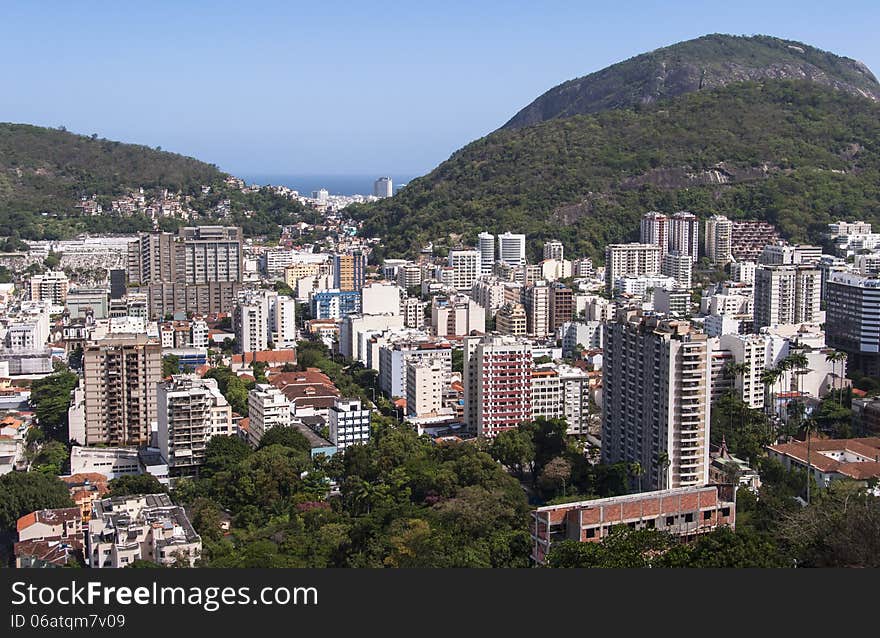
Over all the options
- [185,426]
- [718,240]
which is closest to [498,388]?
[185,426]

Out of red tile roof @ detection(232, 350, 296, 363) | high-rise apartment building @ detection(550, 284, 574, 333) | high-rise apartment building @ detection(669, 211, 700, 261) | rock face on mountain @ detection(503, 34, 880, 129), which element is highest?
rock face on mountain @ detection(503, 34, 880, 129)

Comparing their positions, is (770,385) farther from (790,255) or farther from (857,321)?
(790,255)

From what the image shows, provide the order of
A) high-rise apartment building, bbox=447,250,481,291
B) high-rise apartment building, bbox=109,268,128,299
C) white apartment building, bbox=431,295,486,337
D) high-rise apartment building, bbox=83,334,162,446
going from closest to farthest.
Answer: high-rise apartment building, bbox=83,334,162,446
white apartment building, bbox=431,295,486,337
high-rise apartment building, bbox=109,268,128,299
high-rise apartment building, bbox=447,250,481,291

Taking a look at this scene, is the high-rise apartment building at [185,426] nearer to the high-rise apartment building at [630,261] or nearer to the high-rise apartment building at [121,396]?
the high-rise apartment building at [121,396]

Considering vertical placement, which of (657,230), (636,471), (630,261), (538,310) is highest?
(657,230)

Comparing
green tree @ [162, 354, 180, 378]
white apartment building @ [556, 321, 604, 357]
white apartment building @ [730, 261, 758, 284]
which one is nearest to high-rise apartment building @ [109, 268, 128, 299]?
green tree @ [162, 354, 180, 378]

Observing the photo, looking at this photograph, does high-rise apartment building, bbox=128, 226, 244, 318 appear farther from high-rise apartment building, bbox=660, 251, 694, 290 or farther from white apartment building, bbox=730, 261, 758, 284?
white apartment building, bbox=730, 261, 758, 284
